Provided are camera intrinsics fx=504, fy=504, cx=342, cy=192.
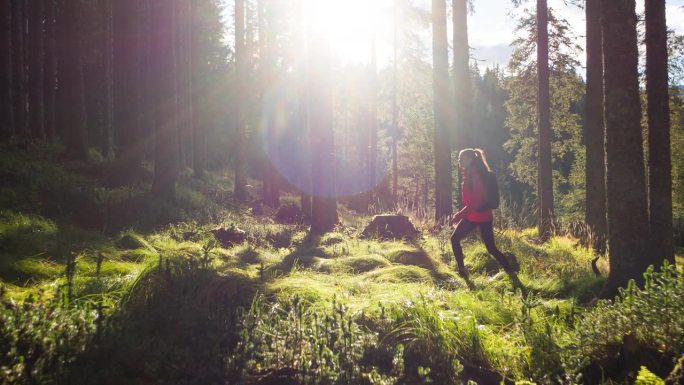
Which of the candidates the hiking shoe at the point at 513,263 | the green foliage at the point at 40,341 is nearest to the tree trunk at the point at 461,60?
the hiking shoe at the point at 513,263

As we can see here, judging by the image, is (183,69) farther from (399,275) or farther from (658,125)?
(658,125)

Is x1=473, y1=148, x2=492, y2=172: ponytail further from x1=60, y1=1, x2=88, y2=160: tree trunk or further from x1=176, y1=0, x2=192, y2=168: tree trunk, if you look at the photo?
x1=176, y1=0, x2=192, y2=168: tree trunk

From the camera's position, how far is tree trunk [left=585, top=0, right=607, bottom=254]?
490 inches

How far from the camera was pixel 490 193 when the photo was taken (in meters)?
7.57

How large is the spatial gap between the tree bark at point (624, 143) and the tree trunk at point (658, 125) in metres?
3.40

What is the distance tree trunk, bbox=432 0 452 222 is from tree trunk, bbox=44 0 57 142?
59.6 feet

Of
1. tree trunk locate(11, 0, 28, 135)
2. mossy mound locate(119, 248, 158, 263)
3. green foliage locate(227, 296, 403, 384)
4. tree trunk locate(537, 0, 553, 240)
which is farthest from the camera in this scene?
tree trunk locate(11, 0, 28, 135)

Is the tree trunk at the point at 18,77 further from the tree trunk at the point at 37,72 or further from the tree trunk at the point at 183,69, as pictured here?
the tree trunk at the point at 183,69

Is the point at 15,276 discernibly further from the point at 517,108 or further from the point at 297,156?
the point at 297,156

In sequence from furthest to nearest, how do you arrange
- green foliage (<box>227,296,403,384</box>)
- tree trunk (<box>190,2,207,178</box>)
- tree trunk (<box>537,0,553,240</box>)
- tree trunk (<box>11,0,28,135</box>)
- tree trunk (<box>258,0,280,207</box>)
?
tree trunk (<box>190,2,207,178</box>), tree trunk (<box>258,0,280,207</box>), tree trunk (<box>11,0,28,135</box>), tree trunk (<box>537,0,553,240</box>), green foliage (<box>227,296,403,384</box>)

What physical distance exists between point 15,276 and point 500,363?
513cm

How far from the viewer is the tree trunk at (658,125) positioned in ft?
29.3

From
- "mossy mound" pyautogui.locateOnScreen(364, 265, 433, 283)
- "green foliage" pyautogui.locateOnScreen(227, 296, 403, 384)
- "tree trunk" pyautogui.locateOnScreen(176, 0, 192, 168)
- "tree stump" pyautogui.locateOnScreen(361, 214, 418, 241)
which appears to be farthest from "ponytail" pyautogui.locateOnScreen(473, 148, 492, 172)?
"tree trunk" pyautogui.locateOnScreen(176, 0, 192, 168)

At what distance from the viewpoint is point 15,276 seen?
5559mm
